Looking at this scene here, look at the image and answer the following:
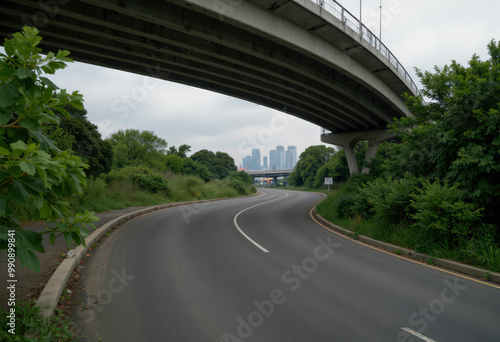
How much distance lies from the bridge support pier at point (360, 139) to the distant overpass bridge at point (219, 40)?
362 inches

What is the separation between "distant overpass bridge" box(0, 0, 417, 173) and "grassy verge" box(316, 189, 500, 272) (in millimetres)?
7737

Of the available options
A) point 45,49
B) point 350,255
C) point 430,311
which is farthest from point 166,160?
point 430,311

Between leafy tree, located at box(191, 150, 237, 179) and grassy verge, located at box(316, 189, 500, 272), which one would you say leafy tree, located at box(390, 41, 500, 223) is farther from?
leafy tree, located at box(191, 150, 237, 179)

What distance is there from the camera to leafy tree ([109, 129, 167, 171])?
37.2 meters

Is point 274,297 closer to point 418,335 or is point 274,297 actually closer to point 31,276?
point 418,335

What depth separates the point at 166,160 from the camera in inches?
1730

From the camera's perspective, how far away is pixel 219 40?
10.7 meters

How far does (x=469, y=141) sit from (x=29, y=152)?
10122mm

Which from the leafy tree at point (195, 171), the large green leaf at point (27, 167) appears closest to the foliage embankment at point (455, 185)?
the large green leaf at point (27, 167)

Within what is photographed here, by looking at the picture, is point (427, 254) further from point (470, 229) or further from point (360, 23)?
point (360, 23)

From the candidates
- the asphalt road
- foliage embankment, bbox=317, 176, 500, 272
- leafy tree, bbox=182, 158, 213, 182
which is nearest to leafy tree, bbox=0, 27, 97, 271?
the asphalt road

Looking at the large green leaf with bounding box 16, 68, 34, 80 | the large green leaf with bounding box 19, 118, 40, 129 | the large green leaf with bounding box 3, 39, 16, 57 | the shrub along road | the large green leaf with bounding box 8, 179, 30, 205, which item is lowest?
the shrub along road

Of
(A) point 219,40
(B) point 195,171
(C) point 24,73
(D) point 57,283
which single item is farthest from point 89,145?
(B) point 195,171

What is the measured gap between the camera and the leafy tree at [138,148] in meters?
37.2
